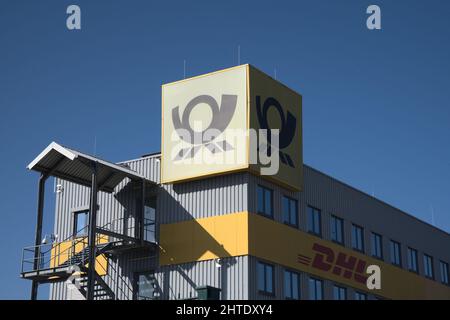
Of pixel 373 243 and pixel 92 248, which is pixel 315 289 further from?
pixel 92 248

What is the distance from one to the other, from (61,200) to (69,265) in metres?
8.63

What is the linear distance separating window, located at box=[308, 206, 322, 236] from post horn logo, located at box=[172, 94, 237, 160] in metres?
8.29

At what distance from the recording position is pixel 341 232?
5369 cm

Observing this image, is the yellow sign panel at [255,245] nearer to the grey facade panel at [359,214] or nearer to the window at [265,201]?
the window at [265,201]

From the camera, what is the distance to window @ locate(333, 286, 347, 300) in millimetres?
51625

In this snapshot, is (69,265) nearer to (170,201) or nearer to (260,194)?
(170,201)

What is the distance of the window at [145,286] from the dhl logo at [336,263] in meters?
8.27

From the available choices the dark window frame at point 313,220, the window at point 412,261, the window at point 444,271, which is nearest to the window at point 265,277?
the dark window frame at point 313,220

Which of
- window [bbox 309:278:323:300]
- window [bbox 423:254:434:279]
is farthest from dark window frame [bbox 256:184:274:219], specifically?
window [bbox 423:254:434:279]

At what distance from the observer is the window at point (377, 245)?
57.1m

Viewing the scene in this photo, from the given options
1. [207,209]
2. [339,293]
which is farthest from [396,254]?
[207,209]

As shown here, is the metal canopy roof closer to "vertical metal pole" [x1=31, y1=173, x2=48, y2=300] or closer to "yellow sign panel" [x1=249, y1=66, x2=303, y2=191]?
"vertical metal pole" [x1=31, y1=173, x2=48, y2=300]

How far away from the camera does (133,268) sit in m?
48.4
